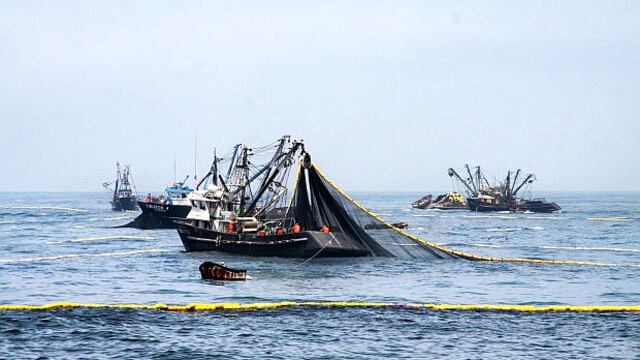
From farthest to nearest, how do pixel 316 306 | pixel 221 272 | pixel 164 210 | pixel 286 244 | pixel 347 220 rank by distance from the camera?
pixel 164 210 < pixel 286 244 < pixel 347 220 < pixel 221 272 < pixel 316 306

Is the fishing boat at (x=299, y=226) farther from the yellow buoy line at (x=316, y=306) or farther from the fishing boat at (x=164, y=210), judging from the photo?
the fishing boat at (x=164, y=210)

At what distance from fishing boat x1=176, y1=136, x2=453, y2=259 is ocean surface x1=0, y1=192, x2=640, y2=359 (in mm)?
1531

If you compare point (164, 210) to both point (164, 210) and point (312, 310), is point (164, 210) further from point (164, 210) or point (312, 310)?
point (312, 310)

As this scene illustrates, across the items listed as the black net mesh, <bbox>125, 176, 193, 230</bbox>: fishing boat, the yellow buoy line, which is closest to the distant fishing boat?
<bbox>125, 176, 193, 230</bbox>: fishing boat

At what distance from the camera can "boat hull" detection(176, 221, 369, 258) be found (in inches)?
3012

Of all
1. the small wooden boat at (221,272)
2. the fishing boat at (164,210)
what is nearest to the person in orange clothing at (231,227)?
the small wooden boat at (221,272)

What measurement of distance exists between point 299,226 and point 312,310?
91.6 ft

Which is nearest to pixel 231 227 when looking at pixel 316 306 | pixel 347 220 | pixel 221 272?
pixel 347 220

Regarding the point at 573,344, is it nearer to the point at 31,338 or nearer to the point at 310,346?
the point at 310,346

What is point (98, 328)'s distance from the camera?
147ft

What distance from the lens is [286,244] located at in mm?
78375

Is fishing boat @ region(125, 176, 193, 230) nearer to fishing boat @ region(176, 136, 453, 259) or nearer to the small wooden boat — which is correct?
fishing boat @ region(176, 136, 453, 259)

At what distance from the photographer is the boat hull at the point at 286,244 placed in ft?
251

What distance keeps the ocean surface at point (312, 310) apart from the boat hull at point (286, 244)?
1.17 m
